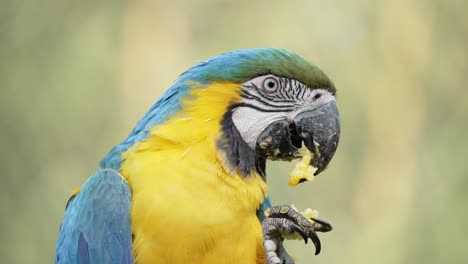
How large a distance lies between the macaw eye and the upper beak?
0.12 meters

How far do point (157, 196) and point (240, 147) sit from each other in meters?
0.32

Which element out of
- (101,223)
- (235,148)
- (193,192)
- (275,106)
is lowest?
(101,223)

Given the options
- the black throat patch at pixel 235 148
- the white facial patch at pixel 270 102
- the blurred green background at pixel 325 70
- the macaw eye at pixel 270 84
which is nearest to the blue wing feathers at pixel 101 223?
the black throat patch at pixel 235 148

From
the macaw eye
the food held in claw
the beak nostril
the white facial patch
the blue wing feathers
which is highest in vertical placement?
the macaw eye

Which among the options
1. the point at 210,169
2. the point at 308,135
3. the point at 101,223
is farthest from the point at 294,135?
the point at 101,223

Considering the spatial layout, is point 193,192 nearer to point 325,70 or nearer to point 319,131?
point 319,131

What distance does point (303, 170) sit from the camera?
87.0 inches

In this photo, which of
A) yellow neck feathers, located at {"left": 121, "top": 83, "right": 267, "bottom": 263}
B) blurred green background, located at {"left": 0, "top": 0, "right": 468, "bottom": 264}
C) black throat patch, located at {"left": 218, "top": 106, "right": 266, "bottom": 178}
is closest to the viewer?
yellow neck feathers, located at {"left": 121, "top": 83, "right": 267, "bottom": 263}

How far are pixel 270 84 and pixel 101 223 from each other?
68 cm

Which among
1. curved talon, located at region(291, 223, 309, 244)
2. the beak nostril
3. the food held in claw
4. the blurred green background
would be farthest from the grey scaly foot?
the blurred green background

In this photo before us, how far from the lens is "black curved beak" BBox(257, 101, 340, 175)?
2207 millimetres

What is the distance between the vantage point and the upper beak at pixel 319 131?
86.9 inches

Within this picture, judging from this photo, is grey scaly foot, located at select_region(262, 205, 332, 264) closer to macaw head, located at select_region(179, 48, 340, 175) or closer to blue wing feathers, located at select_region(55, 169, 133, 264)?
macaw head, located at select_region(179, 48, 340, 175)

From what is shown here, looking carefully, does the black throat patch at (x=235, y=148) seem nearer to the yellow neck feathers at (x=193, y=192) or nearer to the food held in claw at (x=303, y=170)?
the yellow neck feathers at (x=193, y=192)
